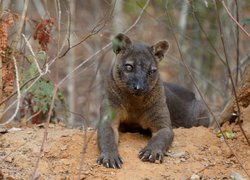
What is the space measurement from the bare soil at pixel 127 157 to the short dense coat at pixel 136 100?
13 centimetres

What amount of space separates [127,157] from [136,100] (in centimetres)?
94

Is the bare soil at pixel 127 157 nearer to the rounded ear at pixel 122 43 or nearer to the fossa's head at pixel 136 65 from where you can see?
the fossa's head at pixel 136 65

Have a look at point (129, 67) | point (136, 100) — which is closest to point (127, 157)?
point (136, 100)

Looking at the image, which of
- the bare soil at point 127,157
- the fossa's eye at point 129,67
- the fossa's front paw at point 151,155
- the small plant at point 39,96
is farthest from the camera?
the small plant at point 39,96

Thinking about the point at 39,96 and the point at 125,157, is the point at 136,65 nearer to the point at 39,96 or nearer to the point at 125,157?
the point at 125,157

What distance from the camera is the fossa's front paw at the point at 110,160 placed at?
6180 mm

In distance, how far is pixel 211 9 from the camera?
1027 cm

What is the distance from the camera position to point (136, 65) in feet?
22.7

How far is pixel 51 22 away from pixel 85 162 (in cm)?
175

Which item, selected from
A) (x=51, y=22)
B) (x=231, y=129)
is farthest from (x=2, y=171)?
(x=231, y=129)

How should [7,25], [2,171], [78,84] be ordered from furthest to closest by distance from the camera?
[78,84], [7,25], [2,171]

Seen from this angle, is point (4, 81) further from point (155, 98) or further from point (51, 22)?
point (155, 98)

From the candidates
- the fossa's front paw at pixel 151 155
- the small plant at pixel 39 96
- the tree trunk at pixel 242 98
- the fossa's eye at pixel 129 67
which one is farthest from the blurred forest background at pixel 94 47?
the fossa's front paw at pixel 151 155

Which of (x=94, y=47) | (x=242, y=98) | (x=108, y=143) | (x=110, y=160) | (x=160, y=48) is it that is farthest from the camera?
(x=94, y=47)
